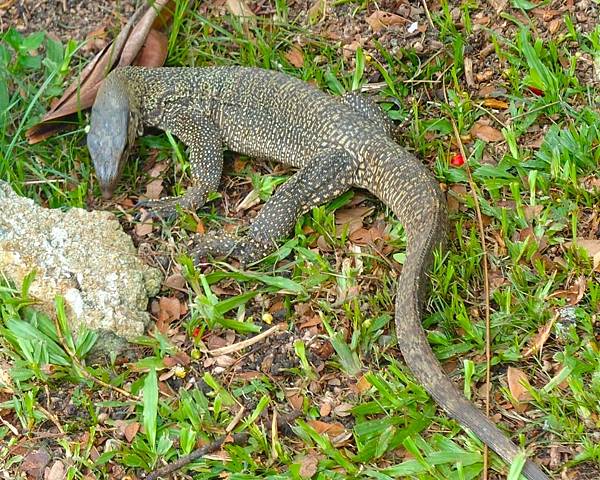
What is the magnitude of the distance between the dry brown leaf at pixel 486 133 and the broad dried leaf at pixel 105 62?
2723 millimetres

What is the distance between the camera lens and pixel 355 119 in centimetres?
638

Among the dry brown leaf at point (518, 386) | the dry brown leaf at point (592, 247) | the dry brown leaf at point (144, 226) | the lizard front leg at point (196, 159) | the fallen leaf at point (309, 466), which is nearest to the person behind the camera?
the fallen leaf at point (309, 466)

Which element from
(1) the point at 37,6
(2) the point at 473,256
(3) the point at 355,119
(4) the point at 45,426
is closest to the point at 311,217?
(3) the point at 355,119

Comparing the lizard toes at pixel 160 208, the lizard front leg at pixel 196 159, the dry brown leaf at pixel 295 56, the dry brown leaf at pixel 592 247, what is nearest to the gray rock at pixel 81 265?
the lizard toes at pixel 160 208

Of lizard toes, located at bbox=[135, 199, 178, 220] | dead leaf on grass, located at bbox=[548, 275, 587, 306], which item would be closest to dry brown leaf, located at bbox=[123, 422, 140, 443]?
lizard toes, located at bbox=[135, 199, 178, 220]

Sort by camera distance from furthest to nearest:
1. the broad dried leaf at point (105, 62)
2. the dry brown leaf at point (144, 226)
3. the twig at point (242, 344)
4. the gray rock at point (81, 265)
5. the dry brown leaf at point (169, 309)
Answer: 1. the broad dried leaf at point (105, 62)
2. the dry brown leaf at point (144, 226)
3. the dry brown leaf at point (169, 309)
4. the gray rock at point (81, 265)
5. the twig at point (242, 344)

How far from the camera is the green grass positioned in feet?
16.2

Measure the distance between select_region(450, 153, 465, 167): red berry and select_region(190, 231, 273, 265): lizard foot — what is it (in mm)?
1391

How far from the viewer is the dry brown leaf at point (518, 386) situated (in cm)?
496

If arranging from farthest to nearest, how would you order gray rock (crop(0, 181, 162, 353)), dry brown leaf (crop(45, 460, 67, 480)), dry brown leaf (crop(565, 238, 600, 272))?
gray rock (crop(0, 181, 162, 353)) < dry brown leaf (crop(565, 238, 600, 272)) < dry brown leaf (crop(45, 460, 67, 480))

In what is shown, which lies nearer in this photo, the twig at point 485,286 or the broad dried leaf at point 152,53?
the twig at point 485,286

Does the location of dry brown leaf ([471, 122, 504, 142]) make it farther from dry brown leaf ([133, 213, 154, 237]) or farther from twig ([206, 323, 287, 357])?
dry brown leaf ([133, 213, 154, 237])

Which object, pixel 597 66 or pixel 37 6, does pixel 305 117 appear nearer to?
pixel 597 66

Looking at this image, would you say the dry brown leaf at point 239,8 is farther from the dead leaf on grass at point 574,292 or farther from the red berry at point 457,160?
the dead leaf on grass at point 574,292
